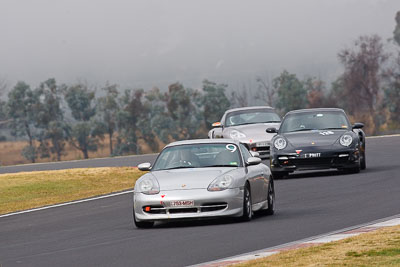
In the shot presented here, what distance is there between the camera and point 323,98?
386ft

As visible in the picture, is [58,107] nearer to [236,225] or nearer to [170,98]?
[170,98]

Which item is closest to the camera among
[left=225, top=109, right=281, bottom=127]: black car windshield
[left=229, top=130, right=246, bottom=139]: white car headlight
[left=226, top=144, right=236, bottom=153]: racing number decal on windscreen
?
[left=226, top=144, right=236, bottom=153]: racing number decal on windscreen

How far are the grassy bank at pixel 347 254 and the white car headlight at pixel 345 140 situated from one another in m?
10.5

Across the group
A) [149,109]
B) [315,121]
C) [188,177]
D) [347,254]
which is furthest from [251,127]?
[149,109]

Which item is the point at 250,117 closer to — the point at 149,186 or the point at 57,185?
the point at 57,185

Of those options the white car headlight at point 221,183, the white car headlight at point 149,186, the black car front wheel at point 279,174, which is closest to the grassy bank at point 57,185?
the black car front wheel at point 279,174

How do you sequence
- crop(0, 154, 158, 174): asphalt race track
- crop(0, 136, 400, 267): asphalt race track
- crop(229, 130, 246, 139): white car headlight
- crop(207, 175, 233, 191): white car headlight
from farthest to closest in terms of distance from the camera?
crop(0, 154, 158, 174): asphalt race track < crop(229, 130, 246, 139): white car headlight < crop(207, 175, 233, 191): white car headlight < crop(0, 136, 400, 267): asphalt race track

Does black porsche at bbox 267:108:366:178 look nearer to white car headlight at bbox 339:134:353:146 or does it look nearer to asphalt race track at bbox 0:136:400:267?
white car headlight at bbox 339:134:353:146

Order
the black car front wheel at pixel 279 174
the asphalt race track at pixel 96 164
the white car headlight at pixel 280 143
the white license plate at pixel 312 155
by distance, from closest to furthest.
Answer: the white license plate at pixel 312 155 → the white car headlight at pixel 280 143 → the black car front wheel at pixel 279 174 → the asphalt race track at pixel 96 164

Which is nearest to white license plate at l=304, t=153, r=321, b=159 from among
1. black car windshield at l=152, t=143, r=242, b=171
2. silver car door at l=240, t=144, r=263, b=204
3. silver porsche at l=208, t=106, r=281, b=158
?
silver car door at l=240, t=144, r=263, b=204

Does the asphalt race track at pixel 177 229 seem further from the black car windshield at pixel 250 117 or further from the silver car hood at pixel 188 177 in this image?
the black car windshield at pixel 250 117

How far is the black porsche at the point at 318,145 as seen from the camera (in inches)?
803

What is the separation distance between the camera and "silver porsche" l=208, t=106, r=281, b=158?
89.9 feet

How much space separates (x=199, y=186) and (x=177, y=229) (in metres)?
0.67
